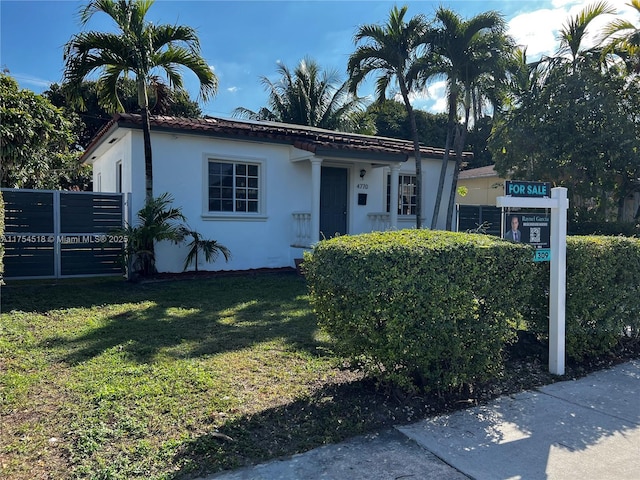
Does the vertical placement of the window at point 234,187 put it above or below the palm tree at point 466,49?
below

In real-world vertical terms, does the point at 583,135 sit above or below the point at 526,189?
above

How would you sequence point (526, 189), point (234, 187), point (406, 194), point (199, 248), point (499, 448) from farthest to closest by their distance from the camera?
point (406, 194) < point (234, 187) < point (199, 248) < point (526, 189) < point (499, 448)

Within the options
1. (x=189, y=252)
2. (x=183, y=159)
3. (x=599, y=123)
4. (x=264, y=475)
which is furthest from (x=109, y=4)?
(x=599, y=123)

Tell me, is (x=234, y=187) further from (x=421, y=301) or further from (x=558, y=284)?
(x=421, y=301)

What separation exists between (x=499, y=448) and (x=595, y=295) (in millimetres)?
2541

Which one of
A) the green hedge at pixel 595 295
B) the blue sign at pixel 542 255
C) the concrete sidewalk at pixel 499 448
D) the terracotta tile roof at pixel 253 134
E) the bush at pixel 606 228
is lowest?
the concrete sidewalk at pixel 499 448

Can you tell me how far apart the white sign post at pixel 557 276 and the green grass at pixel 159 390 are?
2112 mm

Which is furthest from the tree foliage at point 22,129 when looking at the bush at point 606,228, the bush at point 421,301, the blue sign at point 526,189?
the bush at point 606,228

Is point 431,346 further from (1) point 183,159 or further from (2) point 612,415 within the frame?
(1) point 183,159

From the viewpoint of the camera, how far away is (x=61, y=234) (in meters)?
9.31

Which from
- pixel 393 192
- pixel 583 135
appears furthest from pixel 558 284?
pixel 583 135

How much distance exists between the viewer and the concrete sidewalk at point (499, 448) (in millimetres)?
2947

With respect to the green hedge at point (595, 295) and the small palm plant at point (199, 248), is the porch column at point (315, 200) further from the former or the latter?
the green hedge at point (595, 295)

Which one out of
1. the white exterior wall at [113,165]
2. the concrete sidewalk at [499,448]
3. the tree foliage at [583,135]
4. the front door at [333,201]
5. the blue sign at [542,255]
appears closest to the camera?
the concrete sidewalk at [499,448]
